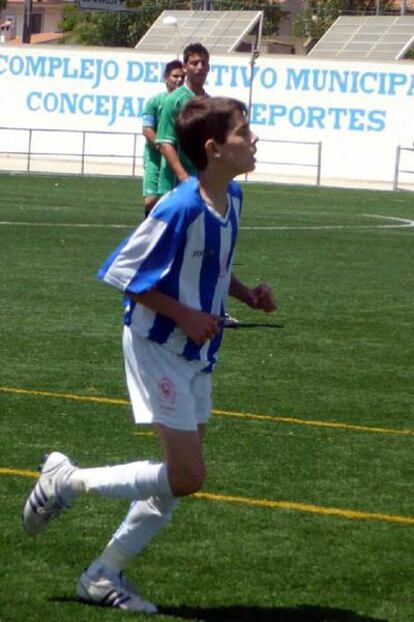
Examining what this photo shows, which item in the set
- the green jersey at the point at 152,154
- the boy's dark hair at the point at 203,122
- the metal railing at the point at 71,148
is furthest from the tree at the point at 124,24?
the boy's dark hair at the point at 203,122

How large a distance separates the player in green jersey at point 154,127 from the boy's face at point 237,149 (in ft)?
25.6

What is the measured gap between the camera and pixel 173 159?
480 inches

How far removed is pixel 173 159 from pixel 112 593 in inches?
270

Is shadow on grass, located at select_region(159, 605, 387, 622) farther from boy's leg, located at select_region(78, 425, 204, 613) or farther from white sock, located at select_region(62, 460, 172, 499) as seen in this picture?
white sock, located at select_region(62, 460, 172, 499)

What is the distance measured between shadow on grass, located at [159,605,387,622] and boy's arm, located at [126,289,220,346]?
96 cm

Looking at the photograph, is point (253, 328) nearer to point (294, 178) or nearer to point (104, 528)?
point (104, 528)

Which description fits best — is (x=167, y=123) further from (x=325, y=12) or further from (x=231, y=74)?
(x=325, y=12)

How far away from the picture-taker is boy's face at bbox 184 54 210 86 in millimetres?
11938

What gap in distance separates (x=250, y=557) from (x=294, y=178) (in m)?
39.7

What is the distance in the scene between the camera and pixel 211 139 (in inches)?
217

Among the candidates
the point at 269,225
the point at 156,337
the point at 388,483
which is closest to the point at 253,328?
the point at 388,483

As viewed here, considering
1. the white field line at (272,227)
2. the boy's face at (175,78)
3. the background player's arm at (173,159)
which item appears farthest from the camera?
the white field line at (272,227)

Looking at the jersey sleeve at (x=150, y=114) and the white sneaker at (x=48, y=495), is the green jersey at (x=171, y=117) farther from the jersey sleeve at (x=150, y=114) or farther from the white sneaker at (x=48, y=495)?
the white sneaker at (x=48, y=495)

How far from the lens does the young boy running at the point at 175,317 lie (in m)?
5.46
